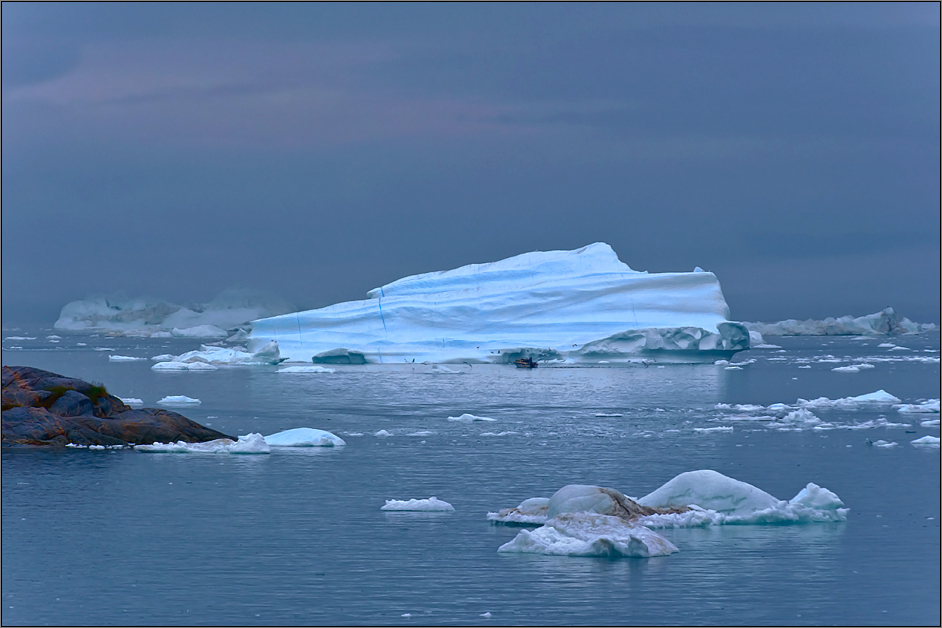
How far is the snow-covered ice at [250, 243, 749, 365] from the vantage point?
46875 millimetres

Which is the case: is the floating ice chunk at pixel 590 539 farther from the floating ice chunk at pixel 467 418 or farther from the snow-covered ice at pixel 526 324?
the snow-covered ice at pixel 526 324

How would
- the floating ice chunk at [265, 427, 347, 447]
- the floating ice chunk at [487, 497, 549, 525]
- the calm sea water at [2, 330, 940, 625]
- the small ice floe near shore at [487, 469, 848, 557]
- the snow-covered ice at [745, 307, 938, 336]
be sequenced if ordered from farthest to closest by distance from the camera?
the snow-covered ice at [745, 307, 938, 336] < the floating ice chunk at [265, 427, 347, 447] < the floating ice chunk at [487, 497, 549, 525] < the small ice floe near shore at [487, 469, 848, 557] < the calm sea water at [2, 330, 940, 625]

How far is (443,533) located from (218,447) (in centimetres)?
832

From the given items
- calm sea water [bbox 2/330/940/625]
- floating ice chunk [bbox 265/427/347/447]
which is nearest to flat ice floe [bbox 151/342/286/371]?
calm sea water [bbox 2/330/940/625]

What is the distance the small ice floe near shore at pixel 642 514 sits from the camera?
10719 mm

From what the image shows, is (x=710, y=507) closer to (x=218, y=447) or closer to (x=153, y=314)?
(x=218, y=447)

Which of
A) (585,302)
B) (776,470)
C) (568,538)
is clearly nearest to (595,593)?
(568,538)

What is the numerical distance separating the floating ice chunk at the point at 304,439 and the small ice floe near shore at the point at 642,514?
26.6 feet

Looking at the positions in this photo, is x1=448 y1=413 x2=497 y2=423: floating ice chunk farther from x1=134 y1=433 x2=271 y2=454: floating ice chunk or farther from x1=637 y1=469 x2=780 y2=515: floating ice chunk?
x1=637 y1=469 x2=780 y2=515: floating ice chunk

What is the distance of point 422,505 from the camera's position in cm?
1369

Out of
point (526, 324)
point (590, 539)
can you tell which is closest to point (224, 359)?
point (526, 324)

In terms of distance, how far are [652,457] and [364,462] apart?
4.79 metres

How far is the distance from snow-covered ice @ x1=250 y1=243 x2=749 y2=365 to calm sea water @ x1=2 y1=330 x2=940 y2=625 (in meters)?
20.0

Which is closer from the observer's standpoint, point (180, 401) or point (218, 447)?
point (218, 447)
